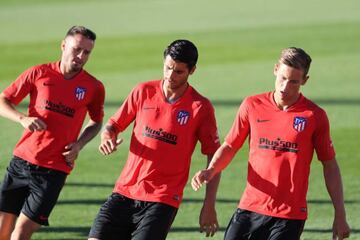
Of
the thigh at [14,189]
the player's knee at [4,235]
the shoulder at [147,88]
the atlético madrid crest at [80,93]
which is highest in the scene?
the shoulder at [147,88]

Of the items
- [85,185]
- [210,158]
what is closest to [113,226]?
[210,158]

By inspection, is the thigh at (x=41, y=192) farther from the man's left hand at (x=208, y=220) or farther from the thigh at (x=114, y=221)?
the man's left hand at (x=208, y=220)

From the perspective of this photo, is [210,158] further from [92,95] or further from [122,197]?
[92,95]

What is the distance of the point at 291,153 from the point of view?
8.33 m

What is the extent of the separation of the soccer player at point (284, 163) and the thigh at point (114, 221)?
74 centimetres

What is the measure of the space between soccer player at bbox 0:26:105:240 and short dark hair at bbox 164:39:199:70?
4.52ft

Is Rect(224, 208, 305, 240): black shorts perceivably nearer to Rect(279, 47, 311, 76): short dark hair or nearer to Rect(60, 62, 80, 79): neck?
Rect(279, 47, 311, 76): short dark hair

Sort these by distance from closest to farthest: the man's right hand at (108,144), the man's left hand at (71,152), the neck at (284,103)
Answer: the man's right hand at (108,144)
the neck at (284,103)
the man's left hand at (71,152)

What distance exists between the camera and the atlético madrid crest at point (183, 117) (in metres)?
8.82

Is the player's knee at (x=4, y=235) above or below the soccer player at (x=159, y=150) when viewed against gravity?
below

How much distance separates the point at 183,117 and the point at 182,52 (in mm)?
545

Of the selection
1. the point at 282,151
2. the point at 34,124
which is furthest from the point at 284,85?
the point at 34,124

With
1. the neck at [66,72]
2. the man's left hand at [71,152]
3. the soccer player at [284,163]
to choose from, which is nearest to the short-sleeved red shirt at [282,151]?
the soccer player at [284,163]

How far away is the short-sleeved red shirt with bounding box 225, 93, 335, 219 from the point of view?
830cm
